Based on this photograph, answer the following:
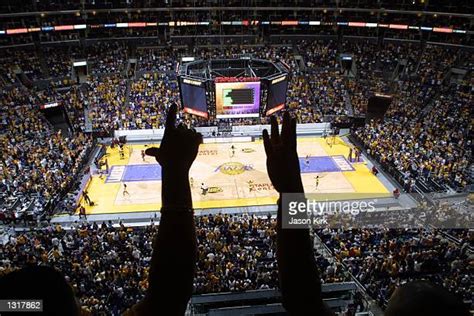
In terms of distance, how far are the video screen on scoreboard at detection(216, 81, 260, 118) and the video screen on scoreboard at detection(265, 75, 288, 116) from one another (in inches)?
29.9

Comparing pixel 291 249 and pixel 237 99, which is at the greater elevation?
pixel 291 249

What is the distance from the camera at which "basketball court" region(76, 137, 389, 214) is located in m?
26.5

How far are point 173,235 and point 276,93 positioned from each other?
87.6 ft

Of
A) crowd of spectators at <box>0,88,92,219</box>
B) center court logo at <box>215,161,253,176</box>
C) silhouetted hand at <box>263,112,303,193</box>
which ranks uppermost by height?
silhouetted hand at <box>263,112,303,193</box>

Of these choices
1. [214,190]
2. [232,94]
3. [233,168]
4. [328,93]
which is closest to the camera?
[214,190]

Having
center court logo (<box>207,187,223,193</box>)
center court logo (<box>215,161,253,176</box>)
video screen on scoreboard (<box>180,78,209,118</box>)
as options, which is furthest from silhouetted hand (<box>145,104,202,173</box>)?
center court logo (<box>215,161,253,176</box>)

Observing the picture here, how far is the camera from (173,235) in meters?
2.44

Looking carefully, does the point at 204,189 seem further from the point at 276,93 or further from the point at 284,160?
the point at 284,160

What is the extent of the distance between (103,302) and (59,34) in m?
41.8

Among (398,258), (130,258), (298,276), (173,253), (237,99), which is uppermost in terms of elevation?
(173,253)

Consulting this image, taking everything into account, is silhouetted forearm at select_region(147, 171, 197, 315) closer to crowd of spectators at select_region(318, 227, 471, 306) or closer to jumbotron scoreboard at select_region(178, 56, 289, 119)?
crowd of spectators at select_region(318, 227, 471, 306)

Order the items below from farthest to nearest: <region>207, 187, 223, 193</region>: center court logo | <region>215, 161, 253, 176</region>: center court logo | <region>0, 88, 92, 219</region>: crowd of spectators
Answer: <region>215, 161, 253, 176</region>: center court logo < <region>207, 187, 223, 193</region>: center court logo < <region>0, 88, 92, 219</region>: crowd of spectators

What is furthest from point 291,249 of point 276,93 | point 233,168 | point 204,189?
point 233,168

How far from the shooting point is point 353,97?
134ft
